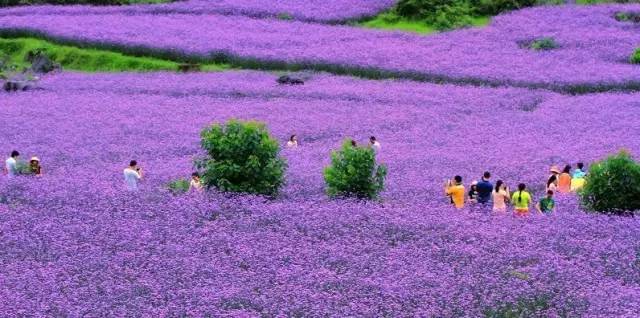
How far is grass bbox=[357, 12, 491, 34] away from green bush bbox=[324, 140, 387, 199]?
3142 cm

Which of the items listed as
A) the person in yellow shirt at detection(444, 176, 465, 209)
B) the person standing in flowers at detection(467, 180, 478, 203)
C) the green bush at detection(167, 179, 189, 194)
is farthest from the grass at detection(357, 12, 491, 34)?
the person in yellow shirt at detection(444, 176, 465, 209)

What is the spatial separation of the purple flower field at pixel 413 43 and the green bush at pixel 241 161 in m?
21.4

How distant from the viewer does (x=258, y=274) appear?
14766mm

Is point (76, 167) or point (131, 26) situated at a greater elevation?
point (131, 26)

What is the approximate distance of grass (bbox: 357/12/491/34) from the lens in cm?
5110

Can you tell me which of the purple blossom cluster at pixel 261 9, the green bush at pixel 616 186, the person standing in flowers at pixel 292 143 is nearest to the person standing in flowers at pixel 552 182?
the green bush at pixel 616 186

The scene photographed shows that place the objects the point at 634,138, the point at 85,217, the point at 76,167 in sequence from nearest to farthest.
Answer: the point at 85,217
the point at 76,167
the point at 634,138

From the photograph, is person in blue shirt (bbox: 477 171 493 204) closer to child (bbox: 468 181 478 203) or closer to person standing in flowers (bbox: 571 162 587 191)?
child (bbox: 468 181 478 203)

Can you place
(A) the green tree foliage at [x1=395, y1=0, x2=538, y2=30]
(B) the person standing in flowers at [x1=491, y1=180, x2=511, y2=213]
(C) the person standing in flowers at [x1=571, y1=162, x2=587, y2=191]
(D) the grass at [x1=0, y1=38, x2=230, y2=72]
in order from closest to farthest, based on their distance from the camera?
(B) the person standing in flowers at [x1=491, y1=180, x2=511, y2=213], (C) the person standing in flowers at [x1=571, y1=162, x2=587, y2=191], (D) the grass at [x1=0, y1=38, x2=230, y2=72], (A) the green tree foliage at [x1=395, y1=0, x2=538, y2=30]

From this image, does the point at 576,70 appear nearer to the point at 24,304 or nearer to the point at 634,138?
the point at 634,138

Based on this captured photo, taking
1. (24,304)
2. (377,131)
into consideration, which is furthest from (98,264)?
(377,131)

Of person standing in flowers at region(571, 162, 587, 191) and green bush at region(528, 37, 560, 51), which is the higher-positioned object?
green bush at region(528, 37, 560, 51)

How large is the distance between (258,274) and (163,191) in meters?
5.75

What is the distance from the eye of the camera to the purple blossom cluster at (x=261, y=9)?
5369 centimetres
